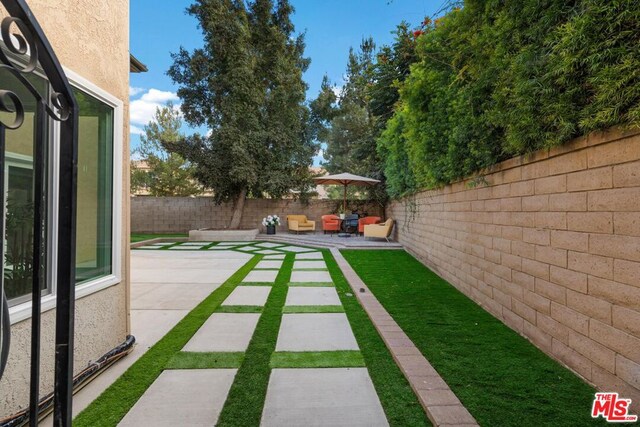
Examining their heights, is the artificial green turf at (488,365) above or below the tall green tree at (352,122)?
below

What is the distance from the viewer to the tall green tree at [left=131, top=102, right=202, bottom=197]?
22.1 metres

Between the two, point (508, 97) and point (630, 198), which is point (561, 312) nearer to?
point (630, 198)

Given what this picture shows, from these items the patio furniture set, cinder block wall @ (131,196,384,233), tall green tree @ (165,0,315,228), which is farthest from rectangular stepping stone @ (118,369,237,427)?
cinder block wall @ (131,196,384,233)

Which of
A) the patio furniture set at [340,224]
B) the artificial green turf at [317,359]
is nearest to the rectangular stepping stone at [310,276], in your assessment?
the artificial green turf at [317,359]

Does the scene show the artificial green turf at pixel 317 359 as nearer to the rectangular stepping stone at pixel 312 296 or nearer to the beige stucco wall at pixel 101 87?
the beige stucco wall at pixel 101 87

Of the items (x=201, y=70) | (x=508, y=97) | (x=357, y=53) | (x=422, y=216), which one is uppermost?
(x=357, y=53)

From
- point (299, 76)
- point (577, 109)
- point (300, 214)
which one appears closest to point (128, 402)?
point (577, 109)

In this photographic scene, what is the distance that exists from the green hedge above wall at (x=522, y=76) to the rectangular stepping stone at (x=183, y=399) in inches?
115

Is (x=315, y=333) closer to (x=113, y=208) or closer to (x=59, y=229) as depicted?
(x=113, y=208)

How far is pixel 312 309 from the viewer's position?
3875 mm

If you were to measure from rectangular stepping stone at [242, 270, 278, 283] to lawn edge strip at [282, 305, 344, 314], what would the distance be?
1.60 meters

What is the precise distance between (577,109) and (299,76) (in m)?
14.0

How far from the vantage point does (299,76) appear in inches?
575

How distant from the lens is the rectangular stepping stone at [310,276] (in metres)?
5.51
